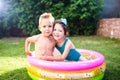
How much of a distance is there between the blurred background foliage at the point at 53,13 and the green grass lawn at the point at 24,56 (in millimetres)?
643

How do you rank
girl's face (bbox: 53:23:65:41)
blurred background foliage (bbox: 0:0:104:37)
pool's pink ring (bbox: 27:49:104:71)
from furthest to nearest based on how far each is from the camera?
blurred background foliage (bbox: 0:0:104:37) < girl's face (bbox: 53:23:65:41) < pool's pink ring (bbox: 27:49:104:71)

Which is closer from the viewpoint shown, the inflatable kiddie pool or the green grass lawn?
the inflatable kiddie pool

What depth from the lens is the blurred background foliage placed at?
9.31 m

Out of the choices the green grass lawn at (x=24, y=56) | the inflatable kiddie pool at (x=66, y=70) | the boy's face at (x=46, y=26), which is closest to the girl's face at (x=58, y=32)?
the boy's face at (x=46, y=26)

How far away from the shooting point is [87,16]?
929 cm

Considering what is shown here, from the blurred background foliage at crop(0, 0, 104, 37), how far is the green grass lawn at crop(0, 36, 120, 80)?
2.11 ft

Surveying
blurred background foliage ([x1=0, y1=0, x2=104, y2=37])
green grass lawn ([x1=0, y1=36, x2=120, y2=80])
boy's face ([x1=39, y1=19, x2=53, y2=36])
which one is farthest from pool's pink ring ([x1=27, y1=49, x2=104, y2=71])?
blurred background foliage ([x1=0, y1=0, x2=104, y2=37])

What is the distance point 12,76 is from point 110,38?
16.2ft

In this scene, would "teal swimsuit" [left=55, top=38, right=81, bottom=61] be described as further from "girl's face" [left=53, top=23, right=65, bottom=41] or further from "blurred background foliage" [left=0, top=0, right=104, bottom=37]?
"blurred background foliage" [left=0, top=0, right=104, bottom=37]

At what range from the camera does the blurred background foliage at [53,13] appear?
9.31 m

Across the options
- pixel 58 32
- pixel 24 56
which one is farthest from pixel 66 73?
pixel 24 56

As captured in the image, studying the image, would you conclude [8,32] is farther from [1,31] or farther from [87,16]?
[87,16]

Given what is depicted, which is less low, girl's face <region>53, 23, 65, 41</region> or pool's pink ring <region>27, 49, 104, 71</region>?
girl's face <region>53, 23, 65, 41</region>

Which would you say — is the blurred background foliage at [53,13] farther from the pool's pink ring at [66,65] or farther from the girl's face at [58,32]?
the pool's pink ring at [66,65]
